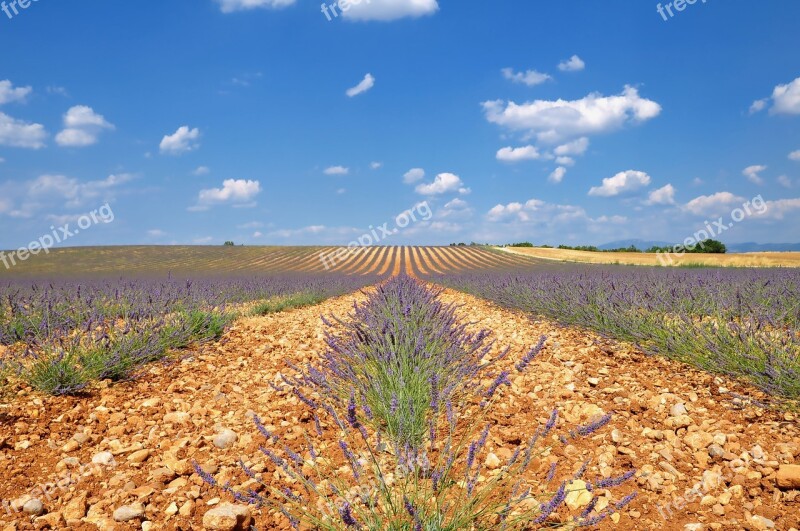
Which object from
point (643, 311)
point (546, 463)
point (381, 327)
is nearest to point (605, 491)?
point (546, 463)

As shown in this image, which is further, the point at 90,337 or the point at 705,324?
the point at 705,324

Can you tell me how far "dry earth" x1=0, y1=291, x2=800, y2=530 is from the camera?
6.43 feet

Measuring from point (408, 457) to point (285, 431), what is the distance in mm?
1212

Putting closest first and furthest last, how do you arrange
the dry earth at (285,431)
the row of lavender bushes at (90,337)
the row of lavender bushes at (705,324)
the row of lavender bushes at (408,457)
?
the row of lavender bushes at (408,457) < the dry earth at (285,431) < the row of lavender bushes at (705,324) < the row of lavender bushes at (90,337)

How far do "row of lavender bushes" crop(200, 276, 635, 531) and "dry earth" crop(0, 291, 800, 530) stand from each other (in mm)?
112

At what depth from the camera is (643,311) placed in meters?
5.49

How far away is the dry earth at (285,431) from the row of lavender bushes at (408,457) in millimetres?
112

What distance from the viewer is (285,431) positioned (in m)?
2.79

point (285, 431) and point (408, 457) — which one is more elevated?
point (408, 457)

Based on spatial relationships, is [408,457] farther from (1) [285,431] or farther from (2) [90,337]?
(2) [90,337]

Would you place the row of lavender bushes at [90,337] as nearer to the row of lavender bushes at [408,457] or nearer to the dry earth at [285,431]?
the dry earth at [285,431]

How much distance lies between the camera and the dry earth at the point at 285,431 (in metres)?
1.96

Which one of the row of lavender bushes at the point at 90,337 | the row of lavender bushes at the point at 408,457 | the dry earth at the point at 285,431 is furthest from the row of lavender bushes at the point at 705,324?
the row of lavender bushes at the point at 90,337

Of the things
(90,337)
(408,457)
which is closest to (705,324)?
(408,457)
